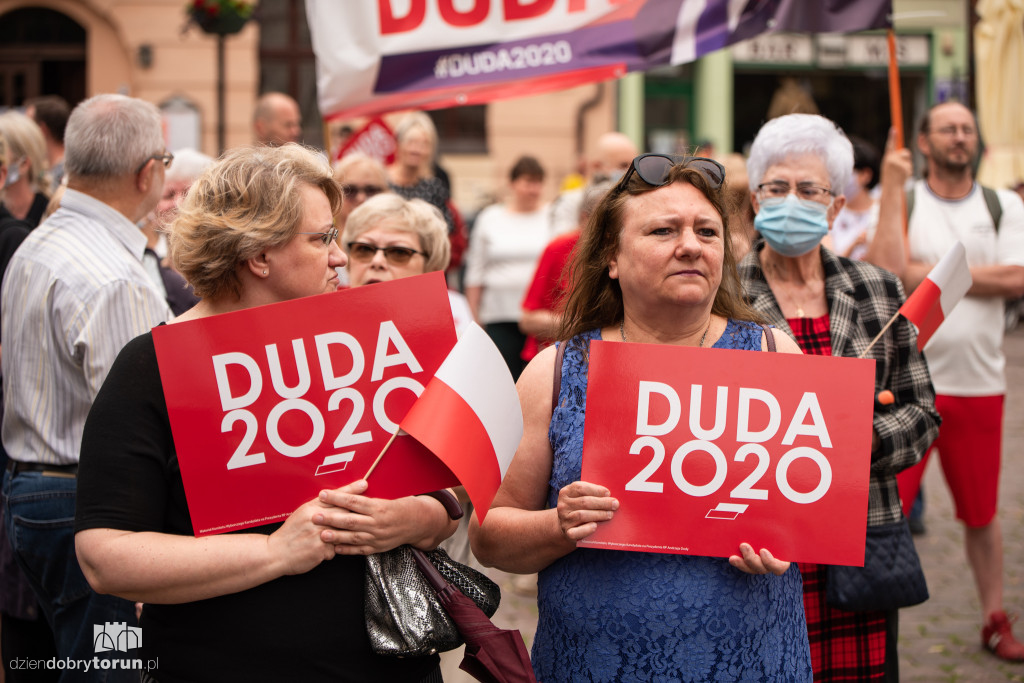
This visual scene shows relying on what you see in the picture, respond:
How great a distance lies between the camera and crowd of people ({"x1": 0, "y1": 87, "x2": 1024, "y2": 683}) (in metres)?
1.99

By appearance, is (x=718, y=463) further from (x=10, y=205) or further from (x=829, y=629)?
(x=10, y=205)

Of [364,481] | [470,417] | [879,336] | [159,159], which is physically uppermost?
[159,159]

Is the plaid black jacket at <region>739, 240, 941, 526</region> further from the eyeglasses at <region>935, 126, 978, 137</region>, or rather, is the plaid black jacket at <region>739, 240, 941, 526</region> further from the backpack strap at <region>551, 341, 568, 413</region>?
the eyeglasses at <region>935, 126, 978, 137</region>

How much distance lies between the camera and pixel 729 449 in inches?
84.9

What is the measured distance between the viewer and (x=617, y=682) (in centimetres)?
220

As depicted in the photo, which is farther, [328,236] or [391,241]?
[391,241]

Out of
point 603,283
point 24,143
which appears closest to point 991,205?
point 603,283

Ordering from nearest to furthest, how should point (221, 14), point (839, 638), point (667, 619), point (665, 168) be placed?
point (667, 619) < point (665, 168) < point (839, 638) < point (221, 14)

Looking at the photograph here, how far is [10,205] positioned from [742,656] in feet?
13.5

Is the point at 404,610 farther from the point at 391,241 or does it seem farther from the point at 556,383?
the point at 391,241

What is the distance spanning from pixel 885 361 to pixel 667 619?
1258 millimetres

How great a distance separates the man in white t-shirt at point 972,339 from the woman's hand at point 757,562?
2.91 m

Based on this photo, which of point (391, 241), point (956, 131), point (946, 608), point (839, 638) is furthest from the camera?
point (946, 608)

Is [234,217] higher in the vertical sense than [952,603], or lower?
higher
